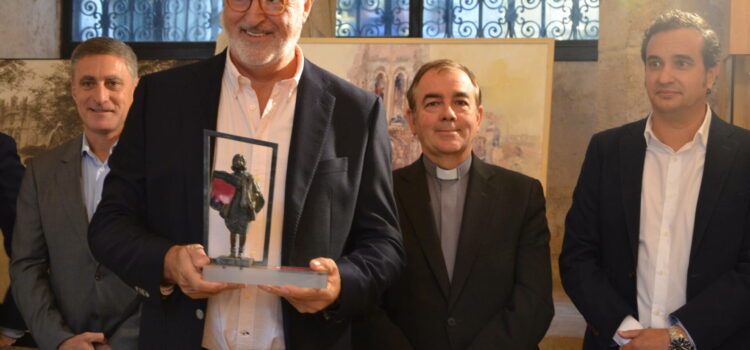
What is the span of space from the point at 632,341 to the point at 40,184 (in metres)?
2.53

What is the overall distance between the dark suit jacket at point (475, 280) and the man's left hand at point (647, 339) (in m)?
0.31

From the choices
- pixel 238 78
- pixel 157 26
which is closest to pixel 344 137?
pixel 238 78

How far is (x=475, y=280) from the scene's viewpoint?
3.27m

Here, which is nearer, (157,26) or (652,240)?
(652,240)

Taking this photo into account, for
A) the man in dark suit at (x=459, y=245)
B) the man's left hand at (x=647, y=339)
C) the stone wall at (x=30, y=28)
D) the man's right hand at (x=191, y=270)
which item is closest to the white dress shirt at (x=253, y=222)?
the man's right hand at (x=191, y=270)

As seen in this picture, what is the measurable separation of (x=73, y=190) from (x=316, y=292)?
1.75 m

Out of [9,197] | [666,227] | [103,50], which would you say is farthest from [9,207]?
[666,227]

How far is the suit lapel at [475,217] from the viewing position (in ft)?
10.7

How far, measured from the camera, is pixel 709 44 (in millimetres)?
3385

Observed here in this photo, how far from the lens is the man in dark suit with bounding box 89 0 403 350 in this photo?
93.1 inches

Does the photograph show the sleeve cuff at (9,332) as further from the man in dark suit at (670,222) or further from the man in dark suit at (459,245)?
the man in dark suit at (670,222)

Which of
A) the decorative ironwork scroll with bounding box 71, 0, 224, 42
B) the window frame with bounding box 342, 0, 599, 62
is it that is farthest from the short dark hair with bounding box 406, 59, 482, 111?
the decorative ironwork scroll with bounding box 71, 0, 224, 42

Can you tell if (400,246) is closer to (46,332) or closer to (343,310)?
(343,310)

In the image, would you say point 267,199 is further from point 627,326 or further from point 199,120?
point 627,326
